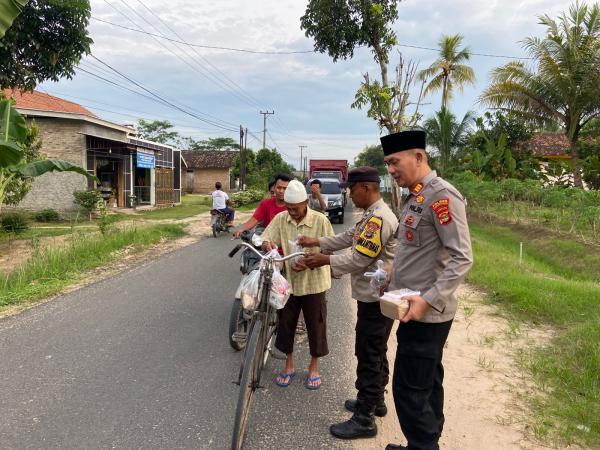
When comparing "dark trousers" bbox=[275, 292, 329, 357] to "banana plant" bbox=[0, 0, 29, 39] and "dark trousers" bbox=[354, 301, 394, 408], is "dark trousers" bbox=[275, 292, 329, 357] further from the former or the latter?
"banana plant" bbox=[0, 0, 29, 39]

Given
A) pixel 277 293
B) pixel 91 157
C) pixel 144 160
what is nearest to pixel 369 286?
pixel 277 293

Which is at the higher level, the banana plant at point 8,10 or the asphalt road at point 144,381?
the banana plant at point 8,10

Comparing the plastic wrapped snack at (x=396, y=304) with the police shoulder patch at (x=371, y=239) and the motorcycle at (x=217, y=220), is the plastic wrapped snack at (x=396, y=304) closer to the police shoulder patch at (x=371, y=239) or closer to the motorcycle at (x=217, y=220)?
the police shoulder patch at (x=371, y=239)

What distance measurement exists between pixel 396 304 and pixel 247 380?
1.12m

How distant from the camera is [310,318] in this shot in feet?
12.3

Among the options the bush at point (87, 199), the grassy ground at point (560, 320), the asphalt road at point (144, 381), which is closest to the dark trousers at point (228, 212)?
the bush at point (87, 199)

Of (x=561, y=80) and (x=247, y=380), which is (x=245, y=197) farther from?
(x=247, y=380)

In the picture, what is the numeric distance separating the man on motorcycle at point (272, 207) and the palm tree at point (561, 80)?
1413cm

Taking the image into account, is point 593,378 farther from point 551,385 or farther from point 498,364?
point 498,364

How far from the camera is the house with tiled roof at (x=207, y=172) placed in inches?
1871

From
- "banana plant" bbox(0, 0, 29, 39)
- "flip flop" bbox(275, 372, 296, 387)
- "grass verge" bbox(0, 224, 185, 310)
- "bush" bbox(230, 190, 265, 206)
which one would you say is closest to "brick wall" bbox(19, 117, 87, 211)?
"grass verge" bbox(0, 224, 185, 310)

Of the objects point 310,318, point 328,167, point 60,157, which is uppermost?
point 328,167

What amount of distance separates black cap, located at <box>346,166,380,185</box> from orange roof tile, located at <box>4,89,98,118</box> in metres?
18.7

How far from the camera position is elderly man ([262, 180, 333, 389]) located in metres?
3.68
